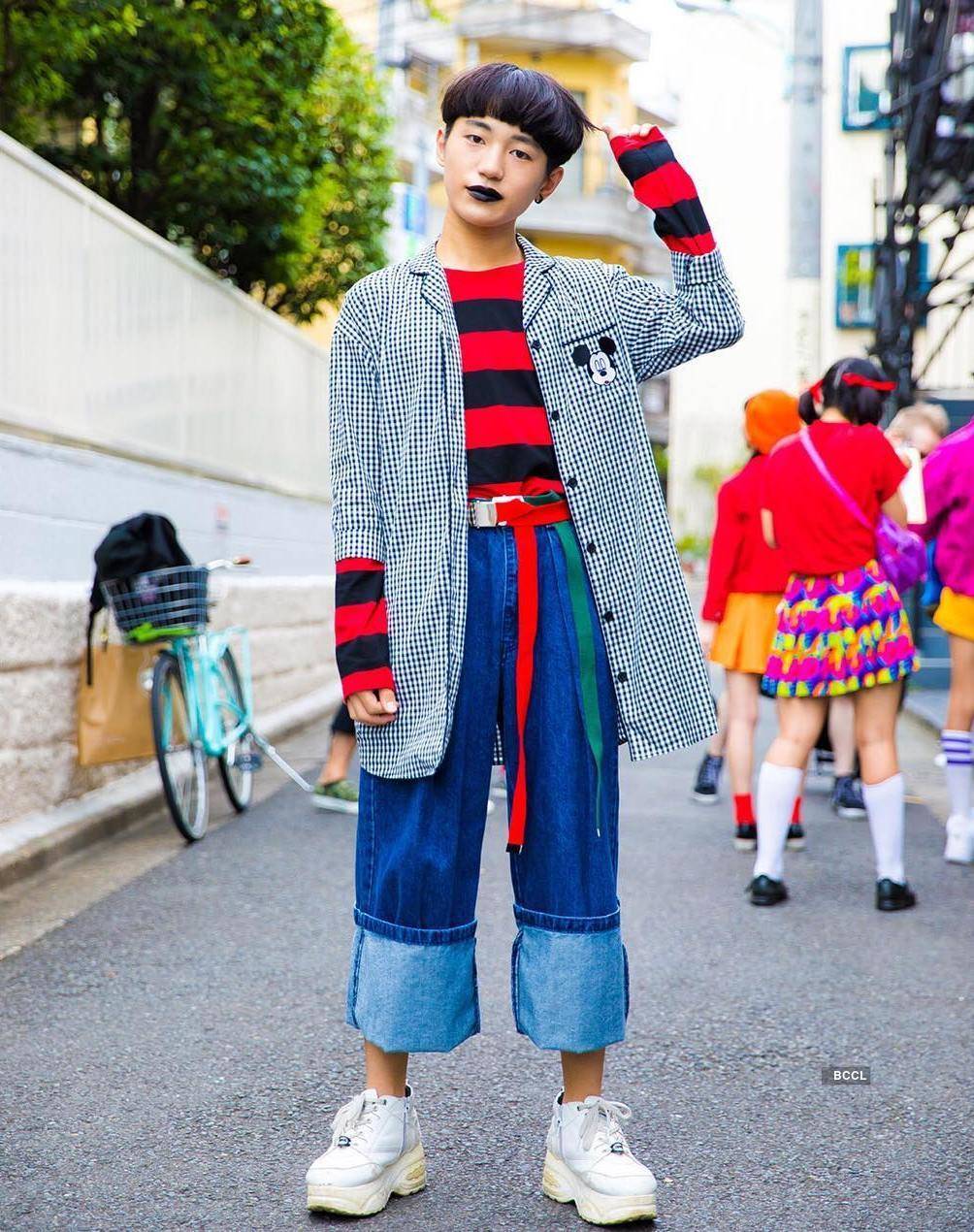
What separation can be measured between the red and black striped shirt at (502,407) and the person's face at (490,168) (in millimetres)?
153

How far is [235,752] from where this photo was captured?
6.82 m

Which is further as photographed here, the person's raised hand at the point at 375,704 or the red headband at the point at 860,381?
the red headband at the point at 860,381

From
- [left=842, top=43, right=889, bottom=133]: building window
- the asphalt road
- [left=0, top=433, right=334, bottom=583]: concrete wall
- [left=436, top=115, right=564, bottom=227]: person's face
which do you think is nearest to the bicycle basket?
[left=0, top=433, right=334, bottom=583]: concrete wall

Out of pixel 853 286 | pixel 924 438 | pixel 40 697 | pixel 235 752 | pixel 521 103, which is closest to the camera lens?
pixel 521 103

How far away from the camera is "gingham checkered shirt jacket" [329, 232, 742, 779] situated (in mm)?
2566

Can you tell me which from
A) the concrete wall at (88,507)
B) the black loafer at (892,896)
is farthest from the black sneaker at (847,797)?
the concrete wall at (88,507)

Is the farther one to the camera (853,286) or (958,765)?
(853,286)

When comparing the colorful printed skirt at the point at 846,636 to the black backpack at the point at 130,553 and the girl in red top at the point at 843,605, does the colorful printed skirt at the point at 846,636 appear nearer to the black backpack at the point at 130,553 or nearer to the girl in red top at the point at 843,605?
the girl in red top at the point at 843,605

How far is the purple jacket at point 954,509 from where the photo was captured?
593 cm

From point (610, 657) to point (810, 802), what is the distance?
5255mm

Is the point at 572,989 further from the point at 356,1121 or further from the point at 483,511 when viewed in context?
the point at 483,511

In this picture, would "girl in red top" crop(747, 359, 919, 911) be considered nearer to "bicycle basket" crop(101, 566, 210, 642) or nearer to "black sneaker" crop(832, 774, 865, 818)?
"black sneaker" crop(832, 774, 865, 818)

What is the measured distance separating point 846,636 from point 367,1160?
2870mm

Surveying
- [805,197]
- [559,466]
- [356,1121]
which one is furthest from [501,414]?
[805,197]
